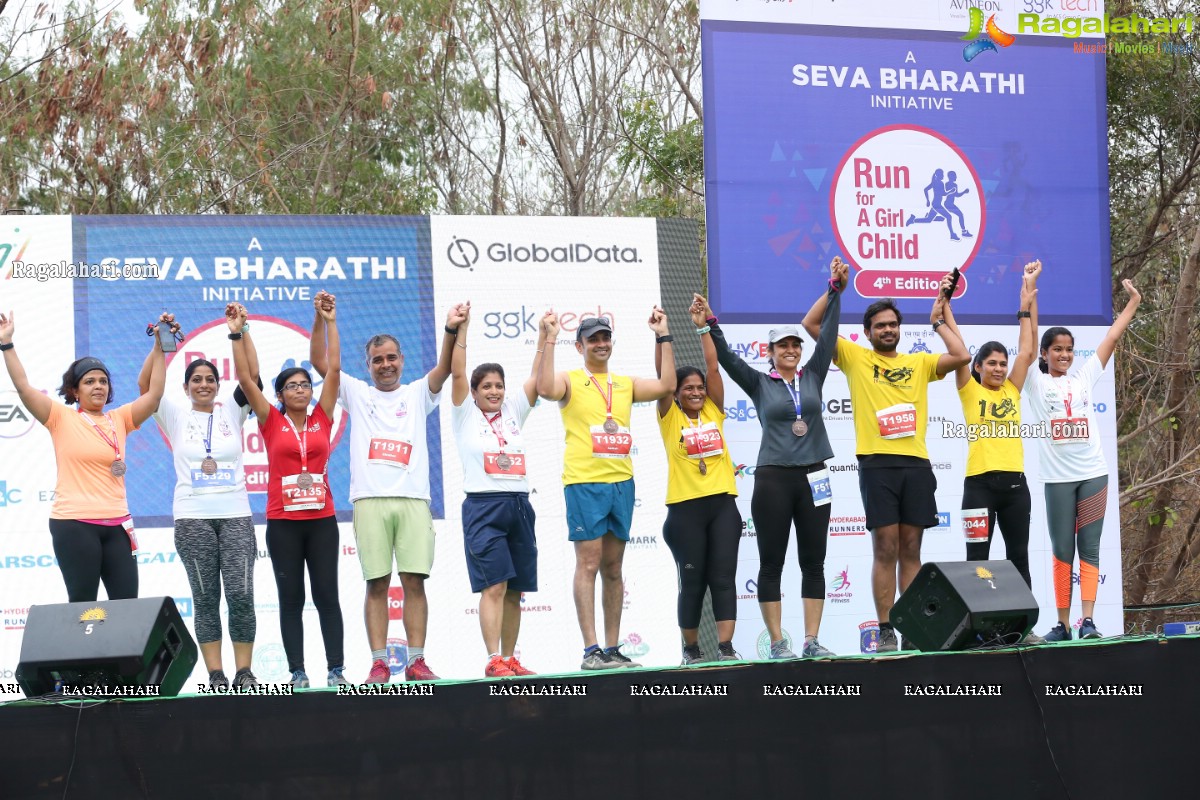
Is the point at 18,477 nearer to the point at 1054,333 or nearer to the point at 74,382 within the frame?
the point at 74,382

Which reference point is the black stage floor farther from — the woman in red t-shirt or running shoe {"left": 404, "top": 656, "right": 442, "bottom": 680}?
the woman in red t-shirt

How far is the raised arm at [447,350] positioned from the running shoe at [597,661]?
3.85 feet

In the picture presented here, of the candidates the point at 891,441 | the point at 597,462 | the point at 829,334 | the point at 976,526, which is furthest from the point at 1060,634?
the point at 597,462

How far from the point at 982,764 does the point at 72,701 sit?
285cm

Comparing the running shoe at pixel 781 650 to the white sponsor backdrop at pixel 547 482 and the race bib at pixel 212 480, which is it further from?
the race bib at pixel 212 480

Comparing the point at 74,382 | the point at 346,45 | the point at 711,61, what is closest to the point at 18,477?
the point at 74,382

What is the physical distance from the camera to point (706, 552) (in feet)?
15.6

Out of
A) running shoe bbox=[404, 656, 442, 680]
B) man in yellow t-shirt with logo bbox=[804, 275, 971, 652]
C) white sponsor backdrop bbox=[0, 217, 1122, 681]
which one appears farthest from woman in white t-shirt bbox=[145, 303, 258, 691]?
man in yellow t-shirt with logo bbox=[804, 275, 971, 652]

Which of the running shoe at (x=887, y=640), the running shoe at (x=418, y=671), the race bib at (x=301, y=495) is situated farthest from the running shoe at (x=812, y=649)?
the race bib at (x=301, y=495)

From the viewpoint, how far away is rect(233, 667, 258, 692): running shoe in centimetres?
404

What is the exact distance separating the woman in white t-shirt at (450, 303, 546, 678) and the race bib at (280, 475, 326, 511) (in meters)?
0.53

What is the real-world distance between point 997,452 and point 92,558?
354 centimetres

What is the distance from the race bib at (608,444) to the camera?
4766mm

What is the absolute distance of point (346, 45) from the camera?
11625 millimetres
